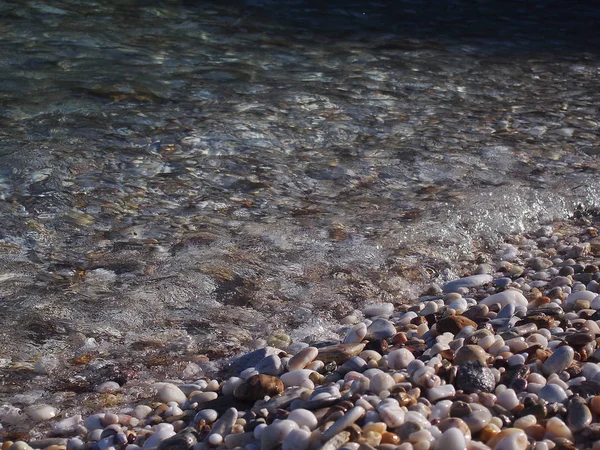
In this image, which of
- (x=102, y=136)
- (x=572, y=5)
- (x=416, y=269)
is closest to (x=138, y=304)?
(x=416, y=269)

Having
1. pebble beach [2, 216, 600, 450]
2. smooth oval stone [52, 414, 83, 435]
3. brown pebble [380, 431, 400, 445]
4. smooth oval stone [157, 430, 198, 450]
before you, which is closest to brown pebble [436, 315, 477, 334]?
pebble beach [2, 216, 600, 450]

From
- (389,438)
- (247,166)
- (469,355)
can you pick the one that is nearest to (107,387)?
(389,438)

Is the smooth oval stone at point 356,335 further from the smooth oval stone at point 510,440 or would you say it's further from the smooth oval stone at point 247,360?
the smooth oval stone at point 510,440

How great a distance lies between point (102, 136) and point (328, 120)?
1.18 metres

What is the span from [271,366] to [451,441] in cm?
62

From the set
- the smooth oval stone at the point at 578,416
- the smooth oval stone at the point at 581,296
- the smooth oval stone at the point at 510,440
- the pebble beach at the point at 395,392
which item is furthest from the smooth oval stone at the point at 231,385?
the smooth oval stone at the point at 581,296

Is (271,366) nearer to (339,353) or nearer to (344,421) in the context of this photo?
(339,353)

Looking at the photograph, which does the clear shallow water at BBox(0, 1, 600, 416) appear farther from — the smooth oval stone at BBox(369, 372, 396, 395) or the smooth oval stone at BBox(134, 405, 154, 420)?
the smooth oval stone at BBox(369, 372, 396, 395)

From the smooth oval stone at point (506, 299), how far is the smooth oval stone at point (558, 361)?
18.5 inches

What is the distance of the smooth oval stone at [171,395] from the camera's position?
85.1 inches

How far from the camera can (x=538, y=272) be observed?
9.59 ft

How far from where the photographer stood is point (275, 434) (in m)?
1.80

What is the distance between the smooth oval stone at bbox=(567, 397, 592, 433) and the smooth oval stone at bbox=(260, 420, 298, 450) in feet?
1.97

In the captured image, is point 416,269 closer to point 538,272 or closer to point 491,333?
point 538,272
